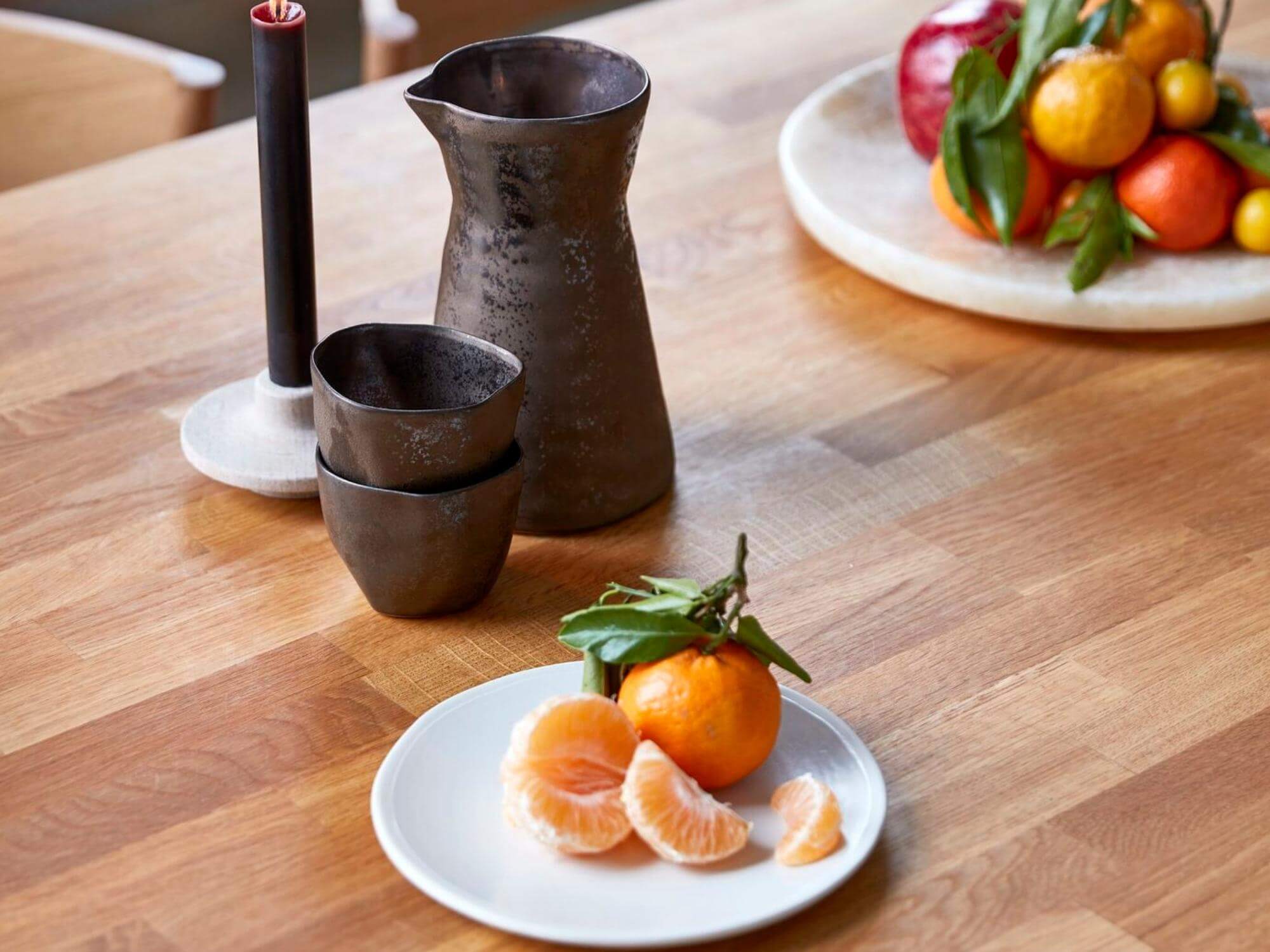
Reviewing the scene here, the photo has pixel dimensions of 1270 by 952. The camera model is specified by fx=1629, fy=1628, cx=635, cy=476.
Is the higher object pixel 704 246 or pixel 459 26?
pixel 704 246

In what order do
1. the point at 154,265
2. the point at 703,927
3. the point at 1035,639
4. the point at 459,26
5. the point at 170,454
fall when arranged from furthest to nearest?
the point at 459,26 → the point at 154,265 → the point at 170,454 → the point at 1035,639 → the point at 703,927

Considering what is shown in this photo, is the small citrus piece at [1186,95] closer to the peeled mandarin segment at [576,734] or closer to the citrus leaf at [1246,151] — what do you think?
the citrus leaf at [1246,151]

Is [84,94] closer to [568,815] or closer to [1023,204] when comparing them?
[1023,204]

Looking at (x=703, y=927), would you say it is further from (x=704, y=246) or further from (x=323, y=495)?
(x=704, y=246)

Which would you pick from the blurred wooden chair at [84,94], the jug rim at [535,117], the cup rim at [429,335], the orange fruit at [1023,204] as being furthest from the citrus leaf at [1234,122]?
the blurred wooden chair at [84,94]

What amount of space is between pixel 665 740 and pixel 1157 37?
733 mm

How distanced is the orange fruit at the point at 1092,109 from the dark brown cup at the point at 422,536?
51cm

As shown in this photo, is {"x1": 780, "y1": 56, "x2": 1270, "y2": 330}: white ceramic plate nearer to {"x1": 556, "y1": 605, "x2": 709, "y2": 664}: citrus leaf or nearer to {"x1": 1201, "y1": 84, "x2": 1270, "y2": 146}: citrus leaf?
{"x1": 1201, "y1": 84, "x2": 1270, "y2": 146}: citrus leaf

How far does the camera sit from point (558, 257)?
35.6 inches

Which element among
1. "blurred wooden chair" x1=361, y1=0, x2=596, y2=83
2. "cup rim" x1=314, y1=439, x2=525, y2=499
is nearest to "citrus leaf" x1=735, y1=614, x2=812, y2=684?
"cup rim" x1=314, y1=439, x2=525, y2=499

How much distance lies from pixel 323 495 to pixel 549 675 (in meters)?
0.16

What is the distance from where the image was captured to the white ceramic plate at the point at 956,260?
114cm

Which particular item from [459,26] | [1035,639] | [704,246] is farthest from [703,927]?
[459,26]

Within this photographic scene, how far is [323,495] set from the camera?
0.85 m
